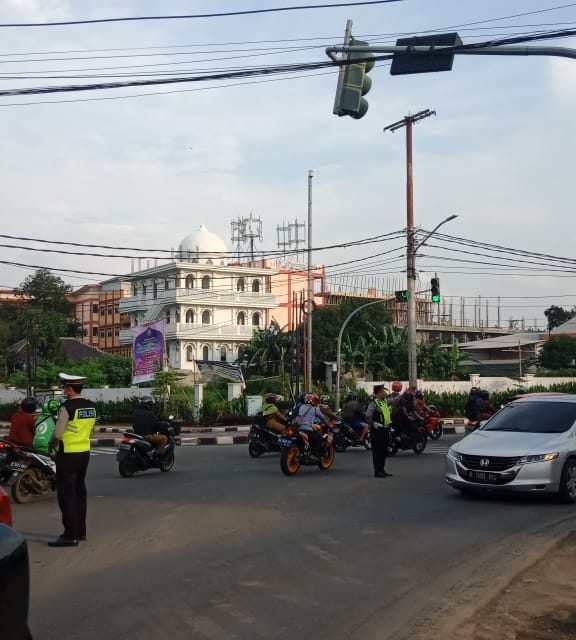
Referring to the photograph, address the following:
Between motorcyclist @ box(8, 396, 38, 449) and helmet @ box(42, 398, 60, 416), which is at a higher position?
helmet @ box(42, 398, 60, 416)

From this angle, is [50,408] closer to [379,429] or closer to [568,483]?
[379,429]

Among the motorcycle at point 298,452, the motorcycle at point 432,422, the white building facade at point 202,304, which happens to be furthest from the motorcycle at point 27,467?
the white building facade at point 202,304

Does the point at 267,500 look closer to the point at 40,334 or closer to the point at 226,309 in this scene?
the point at 40,334

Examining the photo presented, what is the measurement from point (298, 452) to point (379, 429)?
5.67 feet

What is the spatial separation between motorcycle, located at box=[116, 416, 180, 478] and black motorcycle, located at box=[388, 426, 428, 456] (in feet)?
18.7

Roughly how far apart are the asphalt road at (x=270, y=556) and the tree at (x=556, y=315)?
10019 centimetres

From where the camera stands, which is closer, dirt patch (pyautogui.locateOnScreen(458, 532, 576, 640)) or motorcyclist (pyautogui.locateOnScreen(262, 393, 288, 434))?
dirt patch (pyautogui.locateOnScreen(458, 532, 576, 640))

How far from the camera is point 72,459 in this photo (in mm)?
8453

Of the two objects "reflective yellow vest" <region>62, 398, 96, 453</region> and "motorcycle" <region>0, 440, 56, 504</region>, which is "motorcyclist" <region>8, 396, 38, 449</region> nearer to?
"motorcycle" <region>0, 440, 56, 504</region>

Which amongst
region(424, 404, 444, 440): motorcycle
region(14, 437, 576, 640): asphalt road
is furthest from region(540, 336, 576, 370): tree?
region(14, 437, 576, 640): asphalt road

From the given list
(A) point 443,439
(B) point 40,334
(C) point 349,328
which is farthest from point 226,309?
A: (A) point 443,439

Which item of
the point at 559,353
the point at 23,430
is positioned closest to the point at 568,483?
the point at 23,430

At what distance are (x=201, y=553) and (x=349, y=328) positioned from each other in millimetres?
59328

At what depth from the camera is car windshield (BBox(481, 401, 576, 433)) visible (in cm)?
1187
